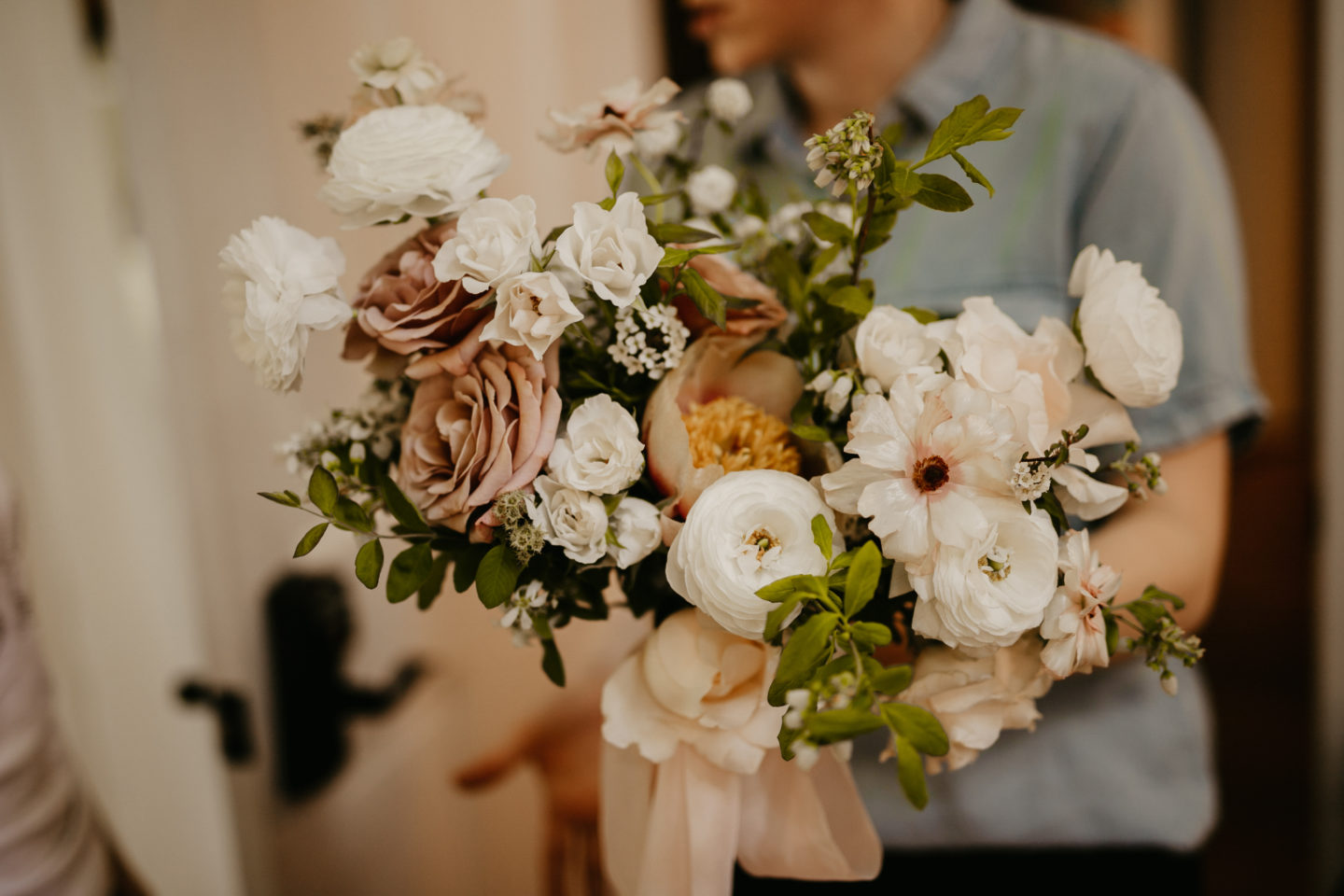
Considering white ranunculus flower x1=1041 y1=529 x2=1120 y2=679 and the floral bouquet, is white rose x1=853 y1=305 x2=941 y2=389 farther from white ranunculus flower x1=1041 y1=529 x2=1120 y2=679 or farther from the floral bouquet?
white ranunculus flower x1=1041 y1=529 x2=1120 y2=679

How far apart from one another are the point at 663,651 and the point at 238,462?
31.6 inches

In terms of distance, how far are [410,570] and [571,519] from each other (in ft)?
0.41

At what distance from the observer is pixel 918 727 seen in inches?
14.7

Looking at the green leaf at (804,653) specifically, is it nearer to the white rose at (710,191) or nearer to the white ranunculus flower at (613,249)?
the white ranunculus flower at (613,249)

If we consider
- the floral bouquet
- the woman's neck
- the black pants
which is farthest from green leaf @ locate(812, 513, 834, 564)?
the woman's neck

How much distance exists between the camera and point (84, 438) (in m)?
1.07

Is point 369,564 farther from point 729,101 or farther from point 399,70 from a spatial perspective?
point 729,101

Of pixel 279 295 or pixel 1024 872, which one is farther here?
pixel 1024 872

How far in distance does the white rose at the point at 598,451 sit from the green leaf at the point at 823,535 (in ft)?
0.33

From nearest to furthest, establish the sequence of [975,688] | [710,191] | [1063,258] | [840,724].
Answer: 1. [840,724]
2. [975,688]
3. [710,191]
4. [1063,258]

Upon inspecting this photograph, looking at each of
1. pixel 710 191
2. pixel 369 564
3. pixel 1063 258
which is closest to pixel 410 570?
pixel 369 564

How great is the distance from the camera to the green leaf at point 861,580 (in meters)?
0.39

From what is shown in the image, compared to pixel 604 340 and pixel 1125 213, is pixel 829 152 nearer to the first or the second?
pixel 604 340

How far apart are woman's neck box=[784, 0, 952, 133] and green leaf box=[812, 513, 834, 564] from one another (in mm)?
579
